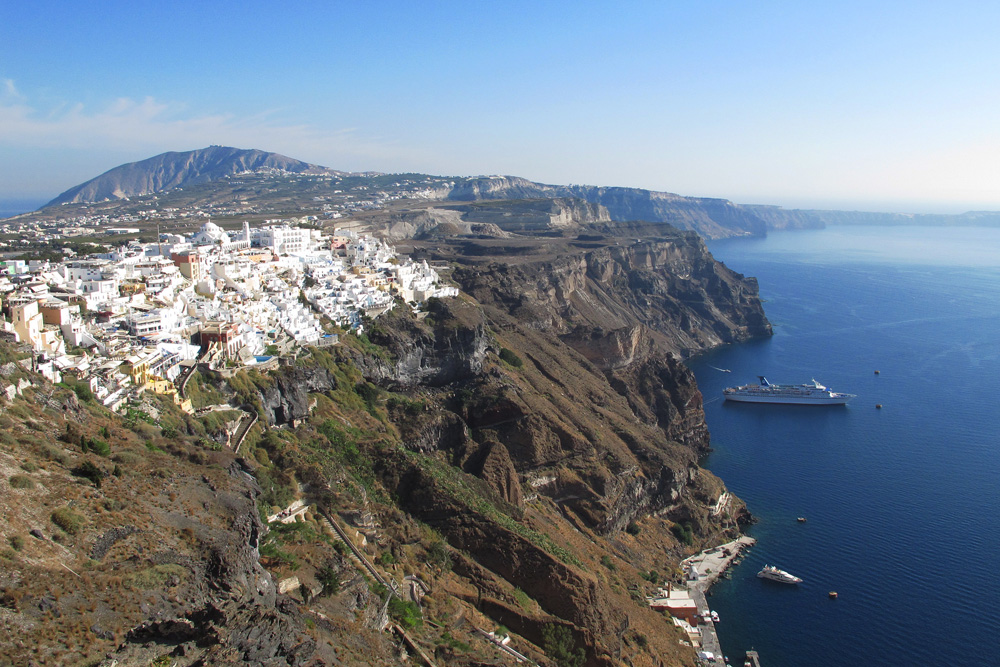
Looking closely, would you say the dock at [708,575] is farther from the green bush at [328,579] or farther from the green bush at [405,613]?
the green bush at [328,579]

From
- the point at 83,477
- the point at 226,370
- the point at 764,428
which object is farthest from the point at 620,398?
Result: the point at 83,477

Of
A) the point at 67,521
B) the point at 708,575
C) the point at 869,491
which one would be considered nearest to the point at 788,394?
the point at 869,491

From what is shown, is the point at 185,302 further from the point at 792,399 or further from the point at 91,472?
the point at 792,399

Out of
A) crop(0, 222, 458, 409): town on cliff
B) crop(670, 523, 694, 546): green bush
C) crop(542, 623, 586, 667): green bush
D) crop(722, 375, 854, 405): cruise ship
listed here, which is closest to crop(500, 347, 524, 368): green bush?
crop(0, 222, 458, 409): town on cliff

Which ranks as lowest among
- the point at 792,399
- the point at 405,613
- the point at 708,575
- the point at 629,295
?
the point at 708,575

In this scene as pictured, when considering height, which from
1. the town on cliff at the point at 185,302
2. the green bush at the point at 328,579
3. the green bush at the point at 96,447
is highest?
the town on cliff at the point at 185,302

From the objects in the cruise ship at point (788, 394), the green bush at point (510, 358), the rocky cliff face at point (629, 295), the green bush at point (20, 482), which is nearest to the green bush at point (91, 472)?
the green bush at point (20, 482)

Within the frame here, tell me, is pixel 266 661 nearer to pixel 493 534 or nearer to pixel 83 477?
pixel 83 477
